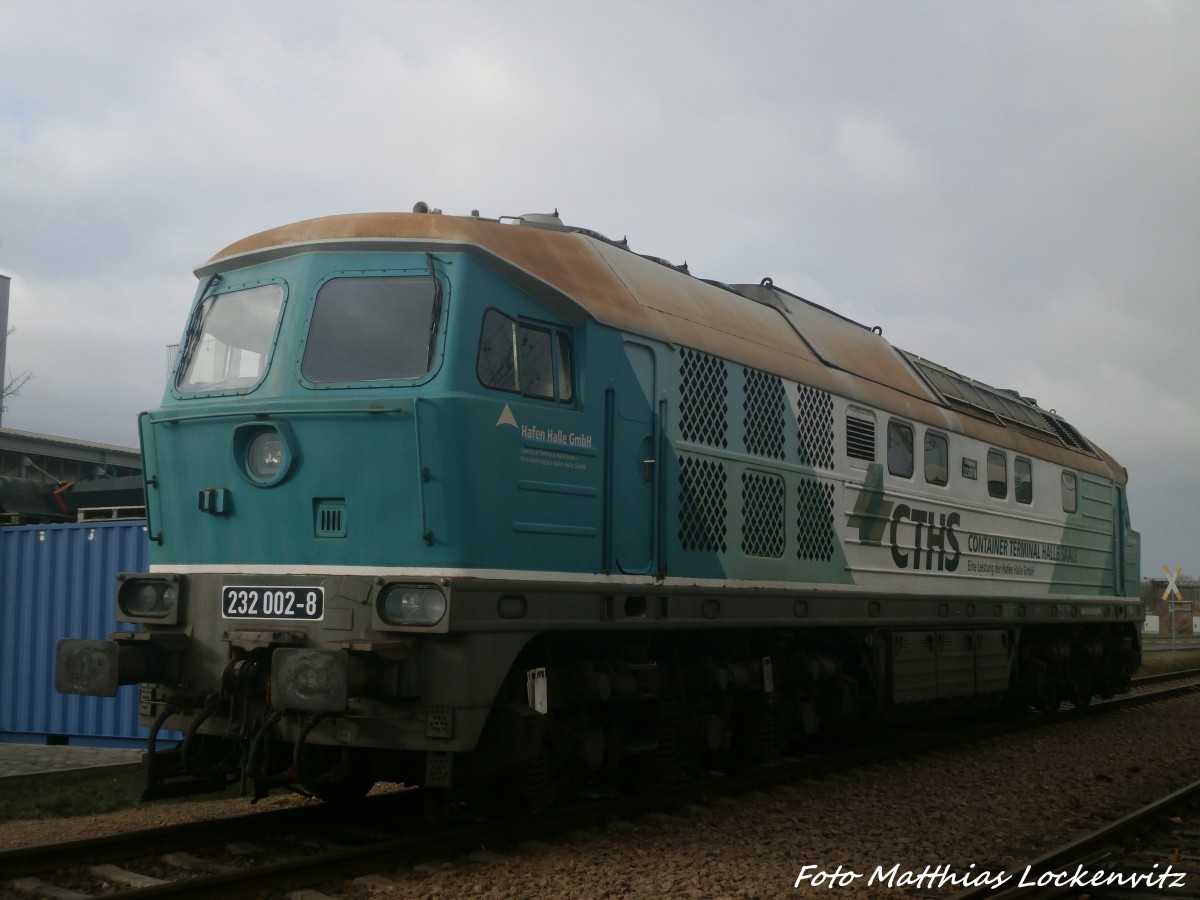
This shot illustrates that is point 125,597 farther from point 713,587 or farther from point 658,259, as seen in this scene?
point 658,259

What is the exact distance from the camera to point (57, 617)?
44.9 ft

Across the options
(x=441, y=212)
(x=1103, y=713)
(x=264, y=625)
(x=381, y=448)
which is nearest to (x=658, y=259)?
(x=441, y=212)

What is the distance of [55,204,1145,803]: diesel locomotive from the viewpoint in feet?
21.3

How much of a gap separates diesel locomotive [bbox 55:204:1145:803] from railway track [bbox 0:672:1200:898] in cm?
25

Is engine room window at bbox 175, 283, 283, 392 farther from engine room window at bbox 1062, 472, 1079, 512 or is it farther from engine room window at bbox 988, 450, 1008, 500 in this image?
engine room window at bbox 1062, 472, 1079, 512

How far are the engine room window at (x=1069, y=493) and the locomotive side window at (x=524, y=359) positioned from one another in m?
9.90

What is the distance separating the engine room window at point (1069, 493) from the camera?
49.5 feet

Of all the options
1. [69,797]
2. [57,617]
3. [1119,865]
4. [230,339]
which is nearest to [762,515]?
[1119,865]

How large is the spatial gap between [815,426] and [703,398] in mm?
1804

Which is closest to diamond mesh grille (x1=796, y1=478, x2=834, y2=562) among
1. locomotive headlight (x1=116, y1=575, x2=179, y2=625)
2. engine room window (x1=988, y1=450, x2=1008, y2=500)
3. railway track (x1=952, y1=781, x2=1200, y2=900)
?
railway track (x1=952, y1=781, x2=1200, y2=900)

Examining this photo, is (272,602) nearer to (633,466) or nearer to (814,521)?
(633,466)

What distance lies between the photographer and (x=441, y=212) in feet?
24.6

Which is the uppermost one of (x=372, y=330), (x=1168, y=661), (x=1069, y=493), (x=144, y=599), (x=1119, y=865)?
(x=372, y=330)

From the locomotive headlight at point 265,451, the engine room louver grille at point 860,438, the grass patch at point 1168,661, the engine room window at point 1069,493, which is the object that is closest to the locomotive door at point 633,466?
the locomotive headlight at point 265,451
